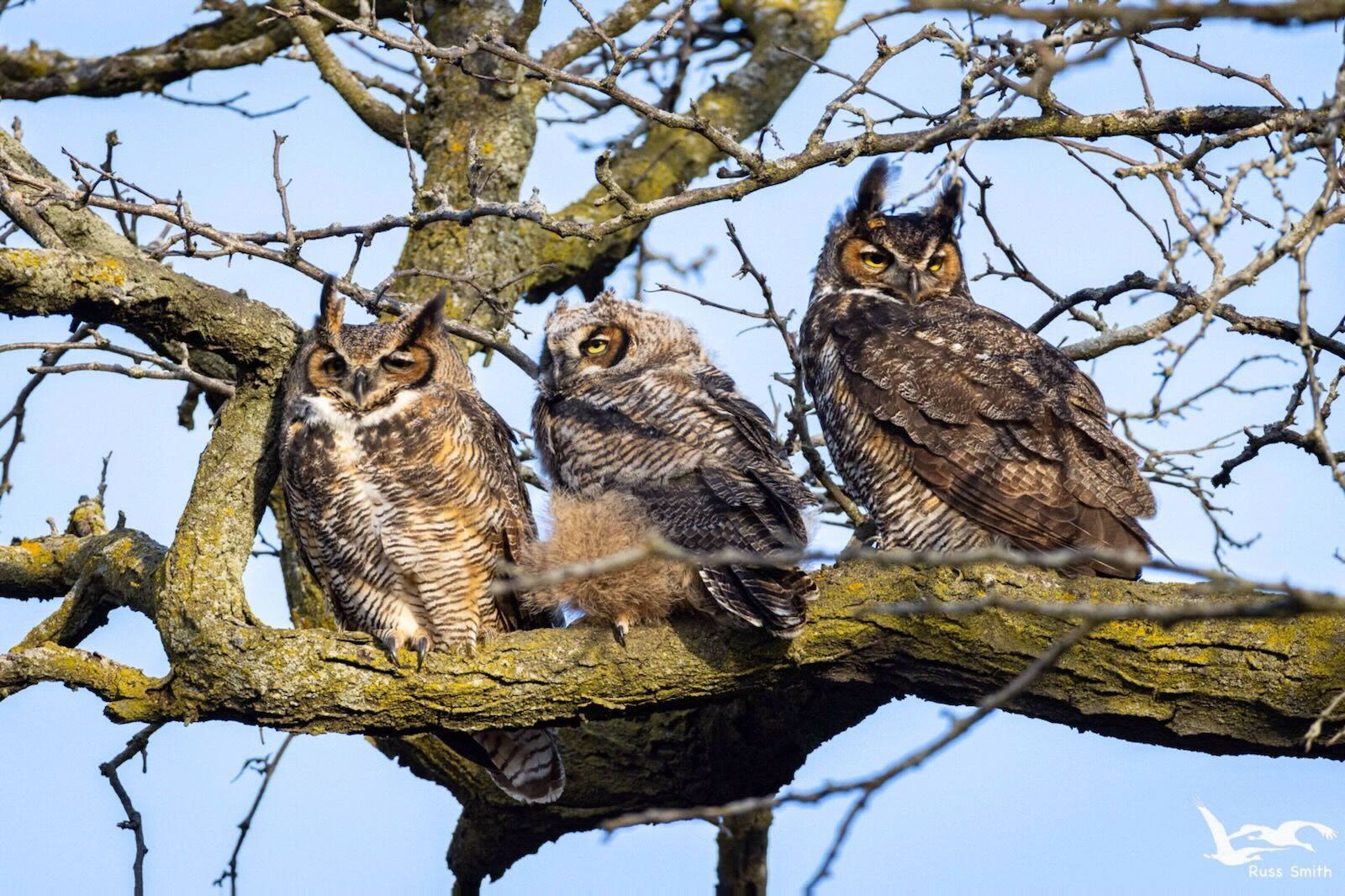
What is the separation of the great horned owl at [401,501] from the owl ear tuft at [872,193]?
1.79 m

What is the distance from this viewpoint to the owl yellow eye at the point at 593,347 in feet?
15.5

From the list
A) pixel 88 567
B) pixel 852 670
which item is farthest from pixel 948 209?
pixel 88 567

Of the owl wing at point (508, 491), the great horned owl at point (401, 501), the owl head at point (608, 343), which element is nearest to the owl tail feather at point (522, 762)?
the great horned owl at point (401, 501)

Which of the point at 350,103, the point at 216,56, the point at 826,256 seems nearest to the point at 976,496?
the point at 826,256

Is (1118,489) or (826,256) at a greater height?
(826,256)

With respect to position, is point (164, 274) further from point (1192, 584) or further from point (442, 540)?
point (1192, 584)

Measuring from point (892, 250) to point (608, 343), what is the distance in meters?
1.18

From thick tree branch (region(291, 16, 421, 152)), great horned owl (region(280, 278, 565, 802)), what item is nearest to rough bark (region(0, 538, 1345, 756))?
great horned owl (region(280, 278, 565, 802))

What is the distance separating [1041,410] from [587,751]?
74.7 inches

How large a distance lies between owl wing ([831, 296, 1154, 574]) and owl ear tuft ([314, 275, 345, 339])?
5.65ft

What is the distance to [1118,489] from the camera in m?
4.33

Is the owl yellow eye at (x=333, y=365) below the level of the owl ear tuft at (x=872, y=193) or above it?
below

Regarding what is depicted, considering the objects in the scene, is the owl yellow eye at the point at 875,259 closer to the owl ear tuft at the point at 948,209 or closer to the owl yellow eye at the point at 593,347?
the owl ear tuft at the point at 948,209

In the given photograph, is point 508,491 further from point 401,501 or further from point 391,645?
point 391,645
